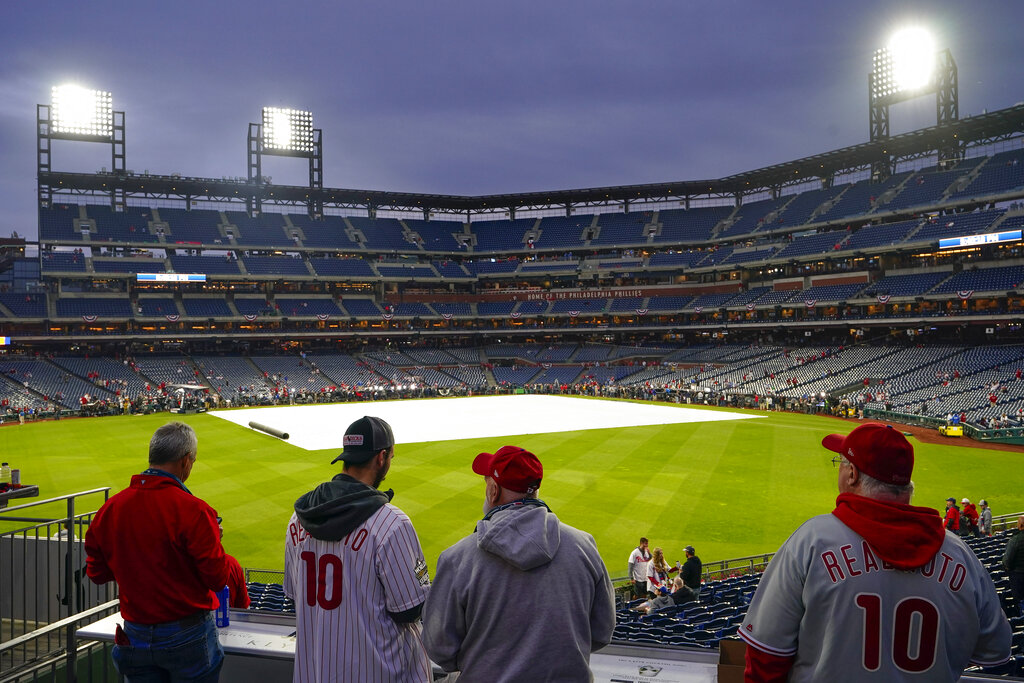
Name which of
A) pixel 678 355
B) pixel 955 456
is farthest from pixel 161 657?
pixel 678 355

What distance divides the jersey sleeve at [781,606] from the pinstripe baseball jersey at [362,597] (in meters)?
1.71

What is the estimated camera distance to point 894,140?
64938mm

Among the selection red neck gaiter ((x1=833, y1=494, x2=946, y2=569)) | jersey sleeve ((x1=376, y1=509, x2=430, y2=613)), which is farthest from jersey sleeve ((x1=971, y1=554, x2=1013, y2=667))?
jersey sleeve ((x1=376, y1=509, x2=430, y2=613))

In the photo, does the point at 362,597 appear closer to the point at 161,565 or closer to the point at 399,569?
the point at 399,569

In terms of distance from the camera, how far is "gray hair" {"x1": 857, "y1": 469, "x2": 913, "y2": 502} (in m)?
2.83

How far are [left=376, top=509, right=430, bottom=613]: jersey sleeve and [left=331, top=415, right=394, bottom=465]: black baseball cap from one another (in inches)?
16.8

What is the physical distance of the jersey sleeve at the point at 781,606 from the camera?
109 inches

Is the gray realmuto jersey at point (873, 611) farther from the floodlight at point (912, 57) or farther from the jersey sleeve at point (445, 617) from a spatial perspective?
the floodlight at point (912, 57)

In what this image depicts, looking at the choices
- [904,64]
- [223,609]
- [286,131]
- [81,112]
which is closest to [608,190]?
[904,64]

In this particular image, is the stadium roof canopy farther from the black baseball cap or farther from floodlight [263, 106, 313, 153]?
the black baseball cap

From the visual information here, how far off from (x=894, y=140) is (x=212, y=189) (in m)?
80.6

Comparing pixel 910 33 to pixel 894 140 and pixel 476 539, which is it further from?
pixel 476 539

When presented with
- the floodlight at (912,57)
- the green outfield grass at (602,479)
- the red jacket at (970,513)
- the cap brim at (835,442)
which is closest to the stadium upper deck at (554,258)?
the floodlight at (912,57)

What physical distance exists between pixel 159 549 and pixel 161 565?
110 millimetres
